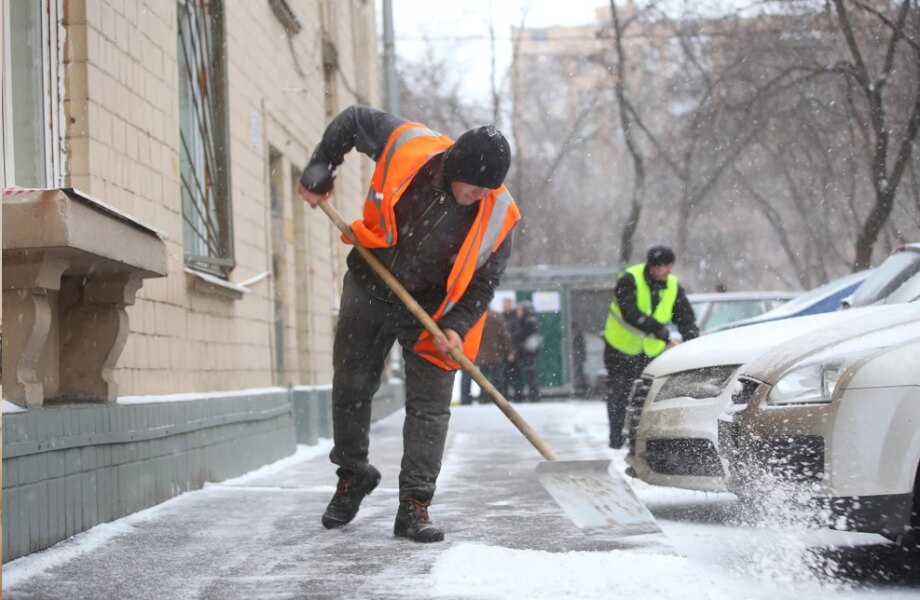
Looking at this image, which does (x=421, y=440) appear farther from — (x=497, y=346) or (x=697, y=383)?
(x=497, y=346)

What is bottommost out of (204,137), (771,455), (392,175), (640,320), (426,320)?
(771,455)

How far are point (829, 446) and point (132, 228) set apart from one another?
2809 millimetres

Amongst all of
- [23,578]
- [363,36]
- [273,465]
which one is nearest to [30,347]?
[23,578]

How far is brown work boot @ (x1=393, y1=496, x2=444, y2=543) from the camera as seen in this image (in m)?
4.78

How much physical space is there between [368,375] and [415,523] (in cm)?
67

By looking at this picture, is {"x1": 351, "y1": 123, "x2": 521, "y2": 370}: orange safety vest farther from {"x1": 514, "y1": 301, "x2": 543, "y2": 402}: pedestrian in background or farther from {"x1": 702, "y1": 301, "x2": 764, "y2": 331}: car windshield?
{"x1": 514, "y1": 301, "x2": 543, "y2": 402}: pedestrian in background

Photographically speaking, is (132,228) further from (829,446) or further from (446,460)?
(446,460)

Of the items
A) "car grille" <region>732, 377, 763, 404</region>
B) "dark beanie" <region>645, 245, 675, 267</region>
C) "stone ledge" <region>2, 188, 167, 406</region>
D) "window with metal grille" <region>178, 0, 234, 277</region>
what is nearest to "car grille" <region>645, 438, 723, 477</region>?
"car grille" <region>732, 377, 763, 404</region>

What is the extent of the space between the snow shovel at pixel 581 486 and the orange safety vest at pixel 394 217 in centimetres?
10

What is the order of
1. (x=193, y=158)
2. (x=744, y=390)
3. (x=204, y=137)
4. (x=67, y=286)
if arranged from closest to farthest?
(x=744, y=390) → (x=67, y=286) → (x=193, y=158) → (x=204, y=137)

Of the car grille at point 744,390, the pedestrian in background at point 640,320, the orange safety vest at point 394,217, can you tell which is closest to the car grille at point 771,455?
the car grille at point 744,390

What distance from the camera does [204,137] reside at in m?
8.27

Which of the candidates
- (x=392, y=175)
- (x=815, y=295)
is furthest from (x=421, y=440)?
(x=815, y=295)

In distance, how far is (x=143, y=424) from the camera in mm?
5855
